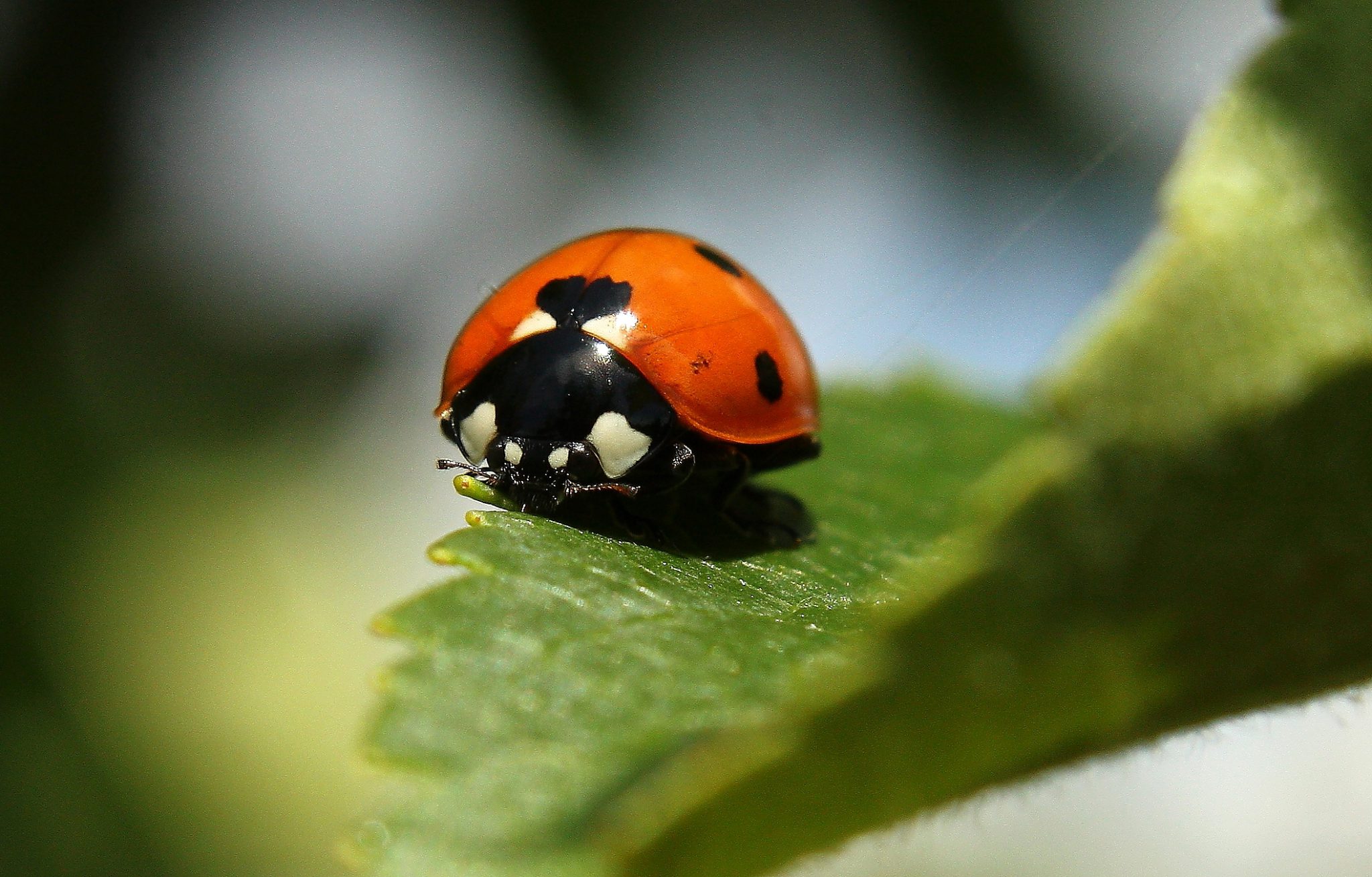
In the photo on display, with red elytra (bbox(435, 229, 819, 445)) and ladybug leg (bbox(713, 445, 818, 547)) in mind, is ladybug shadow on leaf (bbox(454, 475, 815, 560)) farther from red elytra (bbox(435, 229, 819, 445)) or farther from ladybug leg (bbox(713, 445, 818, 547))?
red elytra (bbox(435, 229, 819, 445))

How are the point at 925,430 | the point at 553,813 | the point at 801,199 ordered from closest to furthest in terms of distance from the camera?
the point at 553,813, the point at 925,430, the point at 801,199

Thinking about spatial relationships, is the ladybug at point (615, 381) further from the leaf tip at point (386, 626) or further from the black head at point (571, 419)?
the leaf tip at point (386, 626)

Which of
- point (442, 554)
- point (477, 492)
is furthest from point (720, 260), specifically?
point (442, 554)

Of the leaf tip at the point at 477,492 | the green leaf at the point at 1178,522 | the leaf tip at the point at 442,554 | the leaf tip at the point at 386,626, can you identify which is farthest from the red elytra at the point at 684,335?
the green leaf at the point at 1178,522

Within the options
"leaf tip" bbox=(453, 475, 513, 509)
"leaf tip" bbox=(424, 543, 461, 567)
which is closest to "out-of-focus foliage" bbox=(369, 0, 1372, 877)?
"leaf tip" bbox=(424, 543, 461, 567)

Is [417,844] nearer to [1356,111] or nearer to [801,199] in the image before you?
[1356,111]

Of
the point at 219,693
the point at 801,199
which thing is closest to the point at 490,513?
the point at 219,693
